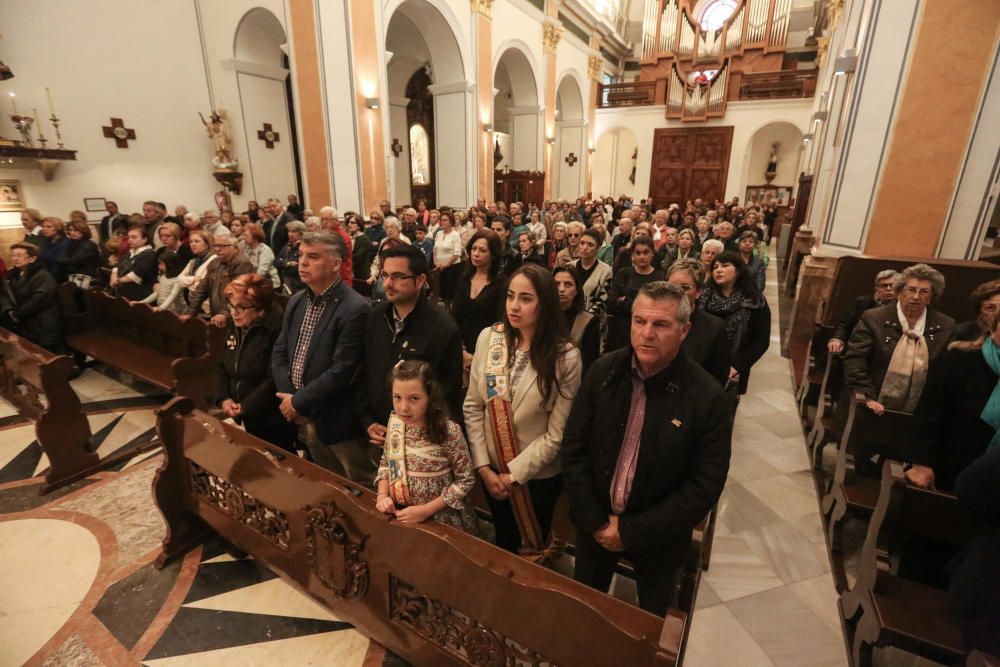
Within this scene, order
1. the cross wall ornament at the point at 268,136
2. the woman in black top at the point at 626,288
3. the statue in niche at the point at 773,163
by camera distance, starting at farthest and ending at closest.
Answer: the statue in niche at the point at 773,163 < the cross wall ornament at the point at 268,136 < the woman in black top at the point at 626,288

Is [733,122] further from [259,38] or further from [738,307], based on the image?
[738,307]

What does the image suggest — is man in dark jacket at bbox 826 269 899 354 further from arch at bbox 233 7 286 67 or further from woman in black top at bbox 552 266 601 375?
arch at bbox 233 7 286 67

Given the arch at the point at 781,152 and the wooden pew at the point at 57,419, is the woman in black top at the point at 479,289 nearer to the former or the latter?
the wooden pew at the point at 57,419

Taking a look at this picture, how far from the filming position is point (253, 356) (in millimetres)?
2465

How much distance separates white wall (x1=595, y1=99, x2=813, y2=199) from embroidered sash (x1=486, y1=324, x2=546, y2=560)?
56.4ft

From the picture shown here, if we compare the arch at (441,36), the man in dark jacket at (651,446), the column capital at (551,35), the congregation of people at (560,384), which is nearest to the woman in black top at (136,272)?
the congregation of people at (560,384)

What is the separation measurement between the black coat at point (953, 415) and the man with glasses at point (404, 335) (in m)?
1.88

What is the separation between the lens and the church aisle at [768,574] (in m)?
2.06

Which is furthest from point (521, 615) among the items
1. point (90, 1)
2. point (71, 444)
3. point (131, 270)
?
point (90, 1)

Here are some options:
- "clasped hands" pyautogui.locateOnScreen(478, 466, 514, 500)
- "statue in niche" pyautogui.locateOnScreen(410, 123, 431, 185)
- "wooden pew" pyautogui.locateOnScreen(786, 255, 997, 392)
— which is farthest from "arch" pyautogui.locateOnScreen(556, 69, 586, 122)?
"clasped hands" pyautogui.locateOnScreen(478, 466, 514, 500)

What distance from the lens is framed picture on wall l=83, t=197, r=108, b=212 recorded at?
24.9ft

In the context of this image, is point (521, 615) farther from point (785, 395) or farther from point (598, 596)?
point (785, 395)

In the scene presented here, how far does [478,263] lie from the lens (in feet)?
10.4

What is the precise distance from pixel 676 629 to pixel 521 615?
433 mm
